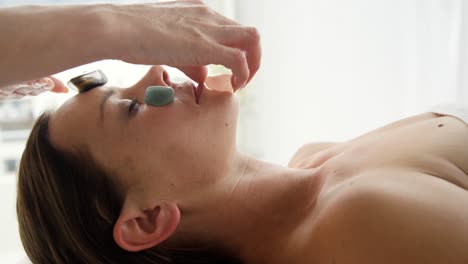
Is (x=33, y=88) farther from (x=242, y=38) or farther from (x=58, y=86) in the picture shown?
(x=242, y=38)

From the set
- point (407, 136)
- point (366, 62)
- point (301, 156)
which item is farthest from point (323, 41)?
point (407, 136)

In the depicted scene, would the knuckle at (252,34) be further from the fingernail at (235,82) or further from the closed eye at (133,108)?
the closed eye at (133,108)

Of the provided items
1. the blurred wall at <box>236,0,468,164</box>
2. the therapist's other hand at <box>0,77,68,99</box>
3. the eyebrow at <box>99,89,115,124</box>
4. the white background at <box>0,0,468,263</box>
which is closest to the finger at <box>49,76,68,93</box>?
the therapist's other hand at <box>0,77,68,99</box>

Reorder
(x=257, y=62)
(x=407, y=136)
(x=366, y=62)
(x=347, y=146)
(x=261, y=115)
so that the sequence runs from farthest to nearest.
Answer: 1. (x=261, y=115)
2. (x=366, y=62)
3. (x=347, y=146)
4. (x=407, y=136)
5. (x=257, y=62)

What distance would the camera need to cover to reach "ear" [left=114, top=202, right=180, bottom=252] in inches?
40.1

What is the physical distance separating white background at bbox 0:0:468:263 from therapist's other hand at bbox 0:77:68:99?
611 mm

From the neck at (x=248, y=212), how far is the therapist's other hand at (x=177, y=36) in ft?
0.88

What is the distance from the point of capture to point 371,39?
6.19ft

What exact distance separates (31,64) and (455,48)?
133 cm

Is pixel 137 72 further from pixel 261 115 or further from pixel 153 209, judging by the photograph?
pixel 153 209

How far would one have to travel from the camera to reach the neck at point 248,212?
1.08 m

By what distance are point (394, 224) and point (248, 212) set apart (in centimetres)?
35

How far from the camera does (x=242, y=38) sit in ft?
3.12

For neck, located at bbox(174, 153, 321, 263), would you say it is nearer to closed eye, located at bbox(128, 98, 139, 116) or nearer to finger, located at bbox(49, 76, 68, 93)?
closed eye, located at bbox(128, 98, 139, 116)
